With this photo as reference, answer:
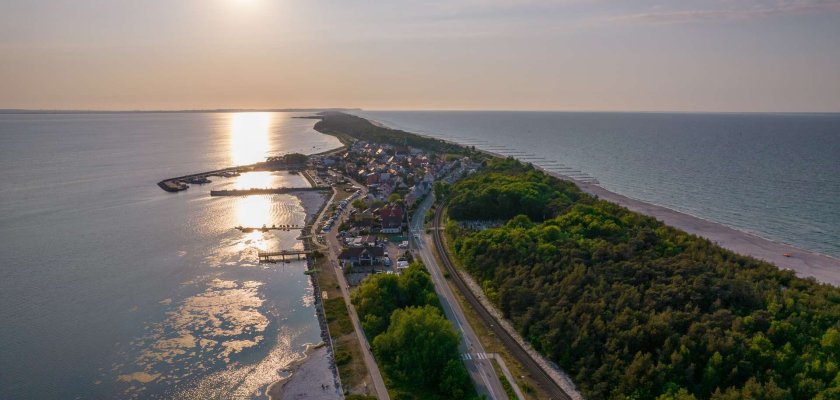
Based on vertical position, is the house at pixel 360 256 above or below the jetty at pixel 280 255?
above

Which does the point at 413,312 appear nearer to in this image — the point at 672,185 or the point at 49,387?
the point at 49,387

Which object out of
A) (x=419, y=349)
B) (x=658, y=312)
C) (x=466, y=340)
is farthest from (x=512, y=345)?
(x=658, y=312)

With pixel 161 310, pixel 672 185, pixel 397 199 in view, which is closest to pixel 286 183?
pixel 397 199

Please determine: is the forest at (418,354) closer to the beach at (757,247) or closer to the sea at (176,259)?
the sea at (176,259)

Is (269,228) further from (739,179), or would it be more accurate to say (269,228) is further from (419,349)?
(739,179)

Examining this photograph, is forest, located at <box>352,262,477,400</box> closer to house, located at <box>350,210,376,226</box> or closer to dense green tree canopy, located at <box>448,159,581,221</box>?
house, located at <box>350,210,376,226</box>

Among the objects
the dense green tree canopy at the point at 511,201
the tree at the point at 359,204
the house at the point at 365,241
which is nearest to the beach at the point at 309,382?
the house at the point at 365,241
